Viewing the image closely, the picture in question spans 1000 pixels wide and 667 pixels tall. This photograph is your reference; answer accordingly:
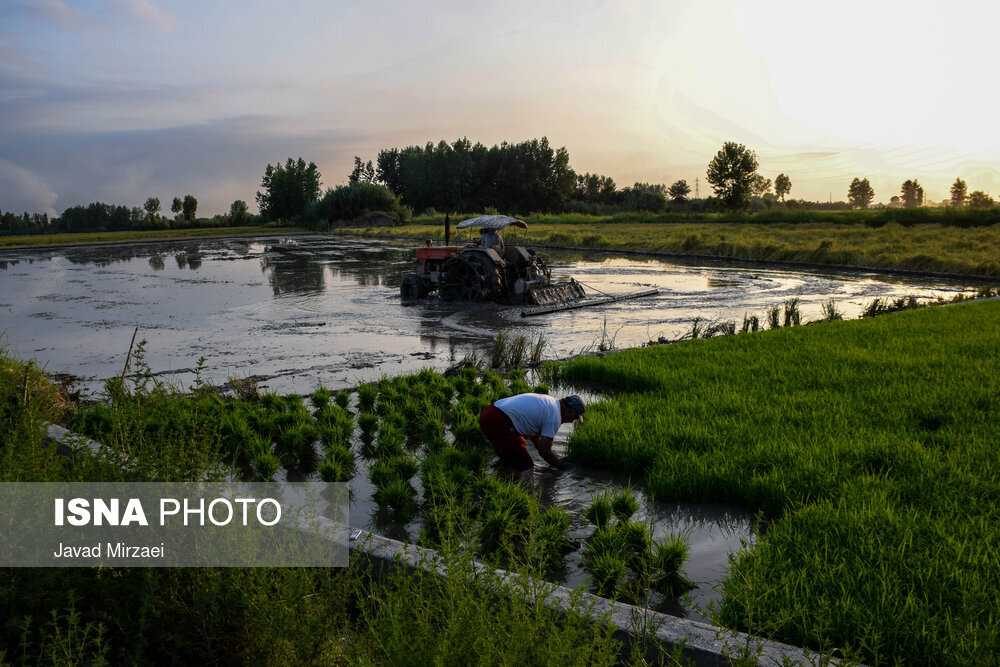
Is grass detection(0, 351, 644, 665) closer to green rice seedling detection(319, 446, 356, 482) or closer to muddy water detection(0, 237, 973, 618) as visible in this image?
muddy water detection(0, 237, 973, 618)

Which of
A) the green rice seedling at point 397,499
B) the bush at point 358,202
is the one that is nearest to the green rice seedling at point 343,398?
the green rice seedling at point 397,499

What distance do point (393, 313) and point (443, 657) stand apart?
52.1 ft

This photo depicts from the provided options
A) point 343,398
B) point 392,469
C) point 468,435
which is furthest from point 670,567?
point 343,398

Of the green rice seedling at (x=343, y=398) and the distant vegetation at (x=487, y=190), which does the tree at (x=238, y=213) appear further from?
the green rice seedling at (x=343, y=398)

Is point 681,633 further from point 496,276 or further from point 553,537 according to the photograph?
point 496,276

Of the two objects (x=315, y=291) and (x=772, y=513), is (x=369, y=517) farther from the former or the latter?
(x=315, y=291)

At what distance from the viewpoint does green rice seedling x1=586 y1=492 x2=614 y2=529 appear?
5594 millimetres

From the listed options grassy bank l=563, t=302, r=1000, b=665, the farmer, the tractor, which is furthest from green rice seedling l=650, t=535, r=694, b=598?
the tractor

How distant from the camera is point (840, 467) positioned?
20.6ft

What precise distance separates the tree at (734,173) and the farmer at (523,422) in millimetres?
100228

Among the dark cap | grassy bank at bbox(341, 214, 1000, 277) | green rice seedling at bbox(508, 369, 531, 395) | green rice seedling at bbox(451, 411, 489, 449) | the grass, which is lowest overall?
green rice seedling at bbox(451, 411, 489, 449)

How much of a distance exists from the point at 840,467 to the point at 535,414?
101 inches

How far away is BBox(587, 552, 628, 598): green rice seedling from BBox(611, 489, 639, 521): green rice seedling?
93cm

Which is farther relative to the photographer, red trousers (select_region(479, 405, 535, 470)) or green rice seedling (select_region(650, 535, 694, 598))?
red trousers (select_region(479, 405, 535, 470))
